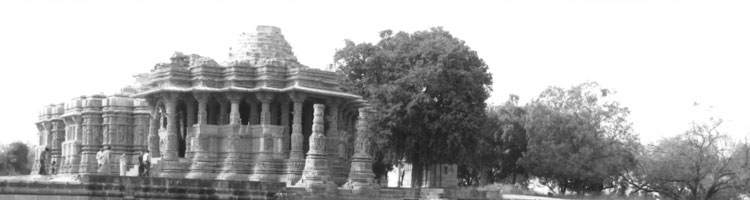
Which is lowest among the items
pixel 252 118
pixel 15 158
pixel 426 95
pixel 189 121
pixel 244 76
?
pixel 15 158

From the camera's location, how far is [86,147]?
51.4 metres

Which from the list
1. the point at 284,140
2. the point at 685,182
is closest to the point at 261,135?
the point at 284,140

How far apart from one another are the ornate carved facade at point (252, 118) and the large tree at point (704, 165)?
18376mm

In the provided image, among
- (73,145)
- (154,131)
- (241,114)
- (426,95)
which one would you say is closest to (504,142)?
(426,95)

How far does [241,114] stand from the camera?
47.8 meters

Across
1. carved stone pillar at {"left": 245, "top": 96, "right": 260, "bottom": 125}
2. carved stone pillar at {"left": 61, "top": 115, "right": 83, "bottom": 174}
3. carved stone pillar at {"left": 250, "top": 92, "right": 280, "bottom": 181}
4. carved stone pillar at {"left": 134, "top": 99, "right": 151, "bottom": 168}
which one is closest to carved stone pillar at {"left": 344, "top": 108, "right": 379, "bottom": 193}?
carved stone pillar at {"left": 250, "top": 92, "right": 280, "bottom": 181}

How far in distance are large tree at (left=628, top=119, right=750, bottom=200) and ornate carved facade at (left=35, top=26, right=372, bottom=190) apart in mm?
18376

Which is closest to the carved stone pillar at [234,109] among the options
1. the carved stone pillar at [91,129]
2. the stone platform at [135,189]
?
the stone platform at [135,189]

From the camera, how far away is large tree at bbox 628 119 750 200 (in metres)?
58.9

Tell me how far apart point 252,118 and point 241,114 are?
1.76m

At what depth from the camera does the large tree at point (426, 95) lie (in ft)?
166

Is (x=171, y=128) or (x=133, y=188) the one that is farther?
(x=171, y=128)

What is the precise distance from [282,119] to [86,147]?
32.7 feet

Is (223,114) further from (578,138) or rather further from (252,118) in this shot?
(578,138)
